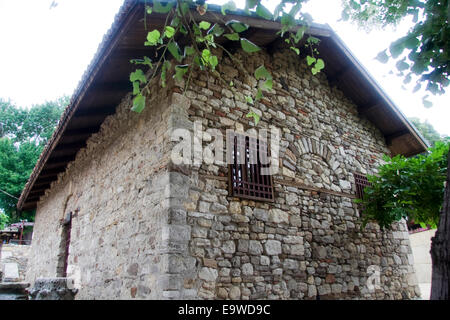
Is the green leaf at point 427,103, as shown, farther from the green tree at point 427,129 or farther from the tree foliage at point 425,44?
the green tree at point 427,129

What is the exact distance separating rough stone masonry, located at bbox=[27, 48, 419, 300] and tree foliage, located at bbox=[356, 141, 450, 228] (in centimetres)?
50

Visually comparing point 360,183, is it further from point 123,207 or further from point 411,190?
point 123,207

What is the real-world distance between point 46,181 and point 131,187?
6.71 metres

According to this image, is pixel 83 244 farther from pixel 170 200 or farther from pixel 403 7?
pixel 403 7

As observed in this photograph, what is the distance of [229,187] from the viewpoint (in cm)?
427

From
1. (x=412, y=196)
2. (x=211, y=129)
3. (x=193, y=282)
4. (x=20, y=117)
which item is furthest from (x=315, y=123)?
(x=20, y=117)

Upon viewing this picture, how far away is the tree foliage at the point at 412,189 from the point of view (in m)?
5.04

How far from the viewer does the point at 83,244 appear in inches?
240

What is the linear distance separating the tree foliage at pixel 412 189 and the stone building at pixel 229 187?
1.67ft

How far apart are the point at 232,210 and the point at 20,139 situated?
25.2 metres

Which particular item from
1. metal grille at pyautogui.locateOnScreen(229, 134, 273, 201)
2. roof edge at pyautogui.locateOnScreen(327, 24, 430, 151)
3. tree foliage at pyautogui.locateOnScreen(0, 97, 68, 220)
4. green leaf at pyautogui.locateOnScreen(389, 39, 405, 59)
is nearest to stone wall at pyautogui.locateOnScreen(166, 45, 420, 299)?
metal grille at pyautogui.locateOnScreen(229, 134, 273, 201)

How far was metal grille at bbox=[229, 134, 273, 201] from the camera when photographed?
4.40 meters

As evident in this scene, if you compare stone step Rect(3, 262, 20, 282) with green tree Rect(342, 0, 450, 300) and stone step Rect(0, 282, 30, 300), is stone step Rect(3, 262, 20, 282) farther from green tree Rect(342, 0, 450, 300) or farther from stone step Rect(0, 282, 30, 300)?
green tree Rect(342, 0, 450, 300)

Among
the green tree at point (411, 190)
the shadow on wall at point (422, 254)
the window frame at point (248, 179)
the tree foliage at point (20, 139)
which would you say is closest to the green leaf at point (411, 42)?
the window frame at point (248, 179)
